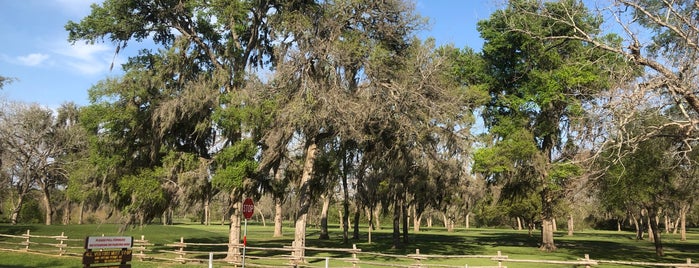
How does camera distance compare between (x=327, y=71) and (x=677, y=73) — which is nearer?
(x=677, y=73)

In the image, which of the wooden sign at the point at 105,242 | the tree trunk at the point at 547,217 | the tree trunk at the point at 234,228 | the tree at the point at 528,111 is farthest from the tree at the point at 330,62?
the tree trunk at the point at 547,217

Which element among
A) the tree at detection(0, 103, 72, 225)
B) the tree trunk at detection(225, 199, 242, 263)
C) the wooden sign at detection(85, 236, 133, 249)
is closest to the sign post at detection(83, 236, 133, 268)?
the wooden sign at detection(85, 236, 133, 249)

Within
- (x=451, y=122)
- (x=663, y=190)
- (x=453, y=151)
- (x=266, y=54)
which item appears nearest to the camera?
(x=451, y=122)

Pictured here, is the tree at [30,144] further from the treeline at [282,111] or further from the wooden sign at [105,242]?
the wooden sign at [105,242]

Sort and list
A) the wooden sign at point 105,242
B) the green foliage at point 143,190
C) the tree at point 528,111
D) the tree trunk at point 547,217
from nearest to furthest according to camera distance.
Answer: the wooden sign at point 105,242
the green foliage at point 143,190
the tree at point 528,111
the tree trunk at point 547,217

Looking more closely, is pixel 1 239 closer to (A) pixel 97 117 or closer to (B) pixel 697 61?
(A) pixel 97 117

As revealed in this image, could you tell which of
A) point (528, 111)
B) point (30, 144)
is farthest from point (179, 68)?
point (30, 144)

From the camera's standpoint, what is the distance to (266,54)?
76.7ft

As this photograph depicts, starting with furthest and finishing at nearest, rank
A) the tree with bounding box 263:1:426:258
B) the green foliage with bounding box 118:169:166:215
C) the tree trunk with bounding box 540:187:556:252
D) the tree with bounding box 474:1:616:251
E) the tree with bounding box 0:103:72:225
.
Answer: the tree with bounding box 0:103:72:225
the tree trunk with bounding box 540:187:556:252
the tree with bounding box 474:1:616:251
the green foliage with bounding box 118:169:166:215
the tree with bounding box 263:1:426:258

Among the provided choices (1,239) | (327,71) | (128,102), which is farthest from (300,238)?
(1,239)

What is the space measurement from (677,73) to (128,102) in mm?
17418

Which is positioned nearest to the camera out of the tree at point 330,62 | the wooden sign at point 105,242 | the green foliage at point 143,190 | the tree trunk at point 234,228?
the wooden sign at point 105,242

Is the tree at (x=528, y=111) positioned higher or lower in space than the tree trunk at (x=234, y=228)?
higher

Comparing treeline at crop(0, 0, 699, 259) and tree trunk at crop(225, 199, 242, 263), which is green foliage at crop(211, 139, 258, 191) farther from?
tree trunk at crop(225, 199, 242, 263)
